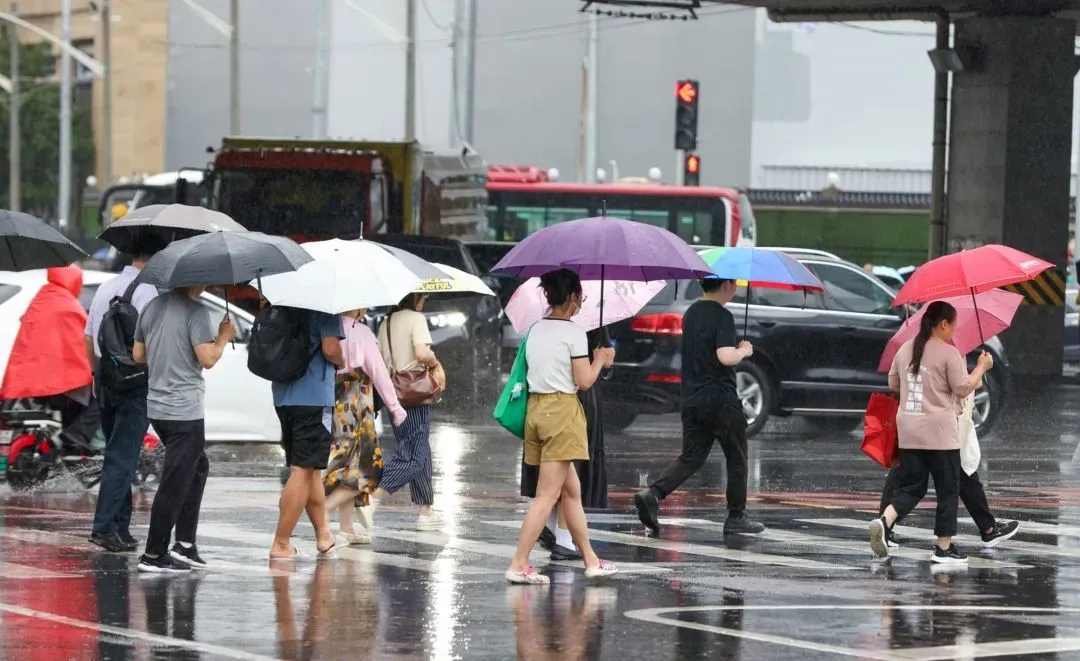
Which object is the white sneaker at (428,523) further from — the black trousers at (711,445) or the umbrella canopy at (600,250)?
the umbrella canopy at (600,250)

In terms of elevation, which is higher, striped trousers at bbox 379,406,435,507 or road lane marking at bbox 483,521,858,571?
striped trousers at bbox 379,406,435,507

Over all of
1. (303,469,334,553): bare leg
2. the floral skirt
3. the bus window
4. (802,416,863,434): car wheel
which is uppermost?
the bus window

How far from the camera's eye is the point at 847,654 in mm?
8320

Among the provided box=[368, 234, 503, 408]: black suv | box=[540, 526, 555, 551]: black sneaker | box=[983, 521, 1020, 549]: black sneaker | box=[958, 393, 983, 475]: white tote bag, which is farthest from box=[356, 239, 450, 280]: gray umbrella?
box=[368, 234, 503, 408]: black suv

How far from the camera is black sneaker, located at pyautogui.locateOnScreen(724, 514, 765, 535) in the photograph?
1245 centimetres

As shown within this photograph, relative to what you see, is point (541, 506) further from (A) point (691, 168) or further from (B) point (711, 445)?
(A) point (691, 168)

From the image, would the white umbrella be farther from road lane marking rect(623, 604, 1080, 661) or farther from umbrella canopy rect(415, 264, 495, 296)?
road lane marking rect(623, 604, 1080, 661)

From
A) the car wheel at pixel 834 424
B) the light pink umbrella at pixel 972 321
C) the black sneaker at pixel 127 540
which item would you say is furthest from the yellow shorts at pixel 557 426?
the car wheel at pixel 834 424

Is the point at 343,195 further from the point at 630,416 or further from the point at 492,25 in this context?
the point at 492,25

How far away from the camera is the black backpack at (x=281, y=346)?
1058 centimetres

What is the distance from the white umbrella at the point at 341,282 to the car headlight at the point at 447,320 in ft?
35.7

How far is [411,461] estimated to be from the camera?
12.3m

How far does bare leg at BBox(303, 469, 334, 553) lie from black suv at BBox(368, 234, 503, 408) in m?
10.5

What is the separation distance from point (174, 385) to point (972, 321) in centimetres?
481
